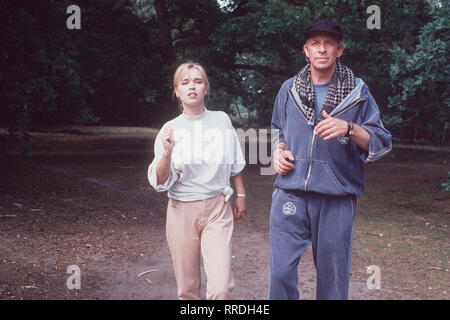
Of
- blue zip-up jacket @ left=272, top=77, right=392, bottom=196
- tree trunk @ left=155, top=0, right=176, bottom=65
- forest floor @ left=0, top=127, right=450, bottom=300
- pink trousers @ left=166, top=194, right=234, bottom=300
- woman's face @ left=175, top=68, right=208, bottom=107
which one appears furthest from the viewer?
tree trunk @ left=155, top=0, right=176, bottom=65

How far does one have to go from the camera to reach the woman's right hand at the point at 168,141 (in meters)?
3.07

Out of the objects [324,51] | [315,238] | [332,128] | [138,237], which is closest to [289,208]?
[315,238]

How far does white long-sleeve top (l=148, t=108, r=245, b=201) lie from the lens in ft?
10.7

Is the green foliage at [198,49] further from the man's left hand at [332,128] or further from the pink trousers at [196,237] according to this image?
the pink trousers at [196,237]

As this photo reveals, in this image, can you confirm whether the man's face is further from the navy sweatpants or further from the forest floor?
the forest floor

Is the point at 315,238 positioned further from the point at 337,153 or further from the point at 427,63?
the point at 427,63

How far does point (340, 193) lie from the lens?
300 cm

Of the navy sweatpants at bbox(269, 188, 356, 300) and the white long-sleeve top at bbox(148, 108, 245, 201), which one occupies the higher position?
the white long-sleeve top at bbox(148, 108, 245, 201)

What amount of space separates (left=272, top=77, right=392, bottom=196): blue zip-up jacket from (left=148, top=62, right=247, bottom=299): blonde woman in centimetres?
48

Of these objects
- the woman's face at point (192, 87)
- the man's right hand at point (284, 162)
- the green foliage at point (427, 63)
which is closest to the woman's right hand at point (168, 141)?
the woman's face at point (192, 87)

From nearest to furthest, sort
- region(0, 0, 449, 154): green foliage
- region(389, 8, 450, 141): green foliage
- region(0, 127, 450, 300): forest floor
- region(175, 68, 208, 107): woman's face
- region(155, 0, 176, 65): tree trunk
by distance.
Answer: region(175, 68, 208, 107): woman's face, region(0, 127, 450, 300): forest floor, region(389, 8, 450, 141): green foliage, region(0, 0, 449, 154): green foliage, region(155, 0, 176, 65): tree trunk

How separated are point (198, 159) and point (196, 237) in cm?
53

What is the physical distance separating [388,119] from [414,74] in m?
1.60

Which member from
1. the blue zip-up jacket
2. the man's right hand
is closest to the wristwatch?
the blue zip-up jacket
